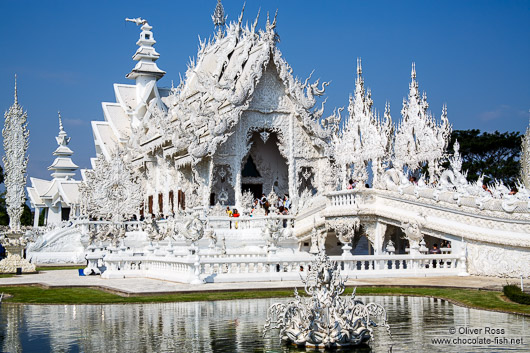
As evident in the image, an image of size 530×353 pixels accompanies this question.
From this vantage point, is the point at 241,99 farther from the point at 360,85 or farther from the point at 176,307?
the point at 176,307

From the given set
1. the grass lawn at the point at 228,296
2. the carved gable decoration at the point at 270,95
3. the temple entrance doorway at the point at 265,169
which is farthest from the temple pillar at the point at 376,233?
the temple entrance doorway at the point at 265,169

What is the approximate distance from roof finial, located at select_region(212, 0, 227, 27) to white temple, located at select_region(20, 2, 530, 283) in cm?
9

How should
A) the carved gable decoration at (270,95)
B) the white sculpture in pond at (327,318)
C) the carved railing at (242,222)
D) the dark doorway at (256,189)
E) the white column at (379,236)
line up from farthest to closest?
the dark doorway at (256,189) → the carved gable decoration at (270,95) → the carved railing at (242,222) → the white column at (379,236) → the white sculpture in pond at (327,318)

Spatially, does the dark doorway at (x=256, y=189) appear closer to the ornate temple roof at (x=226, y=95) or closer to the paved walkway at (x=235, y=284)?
the ornate temple roof at (x=226, y=95)

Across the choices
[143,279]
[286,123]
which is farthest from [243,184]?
[143,279]

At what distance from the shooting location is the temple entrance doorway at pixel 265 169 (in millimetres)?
32250

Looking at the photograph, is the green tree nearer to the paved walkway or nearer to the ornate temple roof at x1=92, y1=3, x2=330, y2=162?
the ornate temple roof at x1=92, y1=3, x2=330, y2=162

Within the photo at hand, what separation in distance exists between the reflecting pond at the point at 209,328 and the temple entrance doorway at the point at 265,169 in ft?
64.4

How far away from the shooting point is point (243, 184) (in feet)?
105

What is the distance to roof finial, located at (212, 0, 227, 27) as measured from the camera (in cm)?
4497

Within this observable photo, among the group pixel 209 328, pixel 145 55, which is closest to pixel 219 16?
pixel 145 55

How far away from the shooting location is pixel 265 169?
32469 millimetres

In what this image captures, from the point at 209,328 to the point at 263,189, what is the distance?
2262 cm

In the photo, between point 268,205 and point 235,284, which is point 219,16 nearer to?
point 268,205
